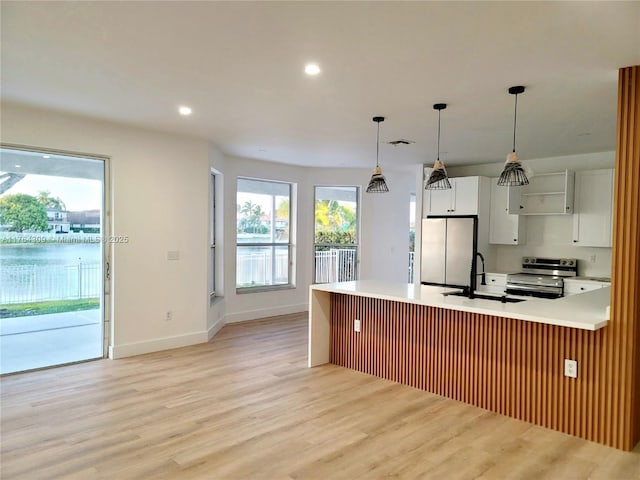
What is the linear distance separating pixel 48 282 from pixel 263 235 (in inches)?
131

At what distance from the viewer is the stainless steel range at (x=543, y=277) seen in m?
5.55

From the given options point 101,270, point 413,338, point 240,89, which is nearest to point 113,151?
point 101,270

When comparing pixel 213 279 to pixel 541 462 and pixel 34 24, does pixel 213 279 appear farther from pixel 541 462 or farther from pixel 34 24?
pixel 541 462

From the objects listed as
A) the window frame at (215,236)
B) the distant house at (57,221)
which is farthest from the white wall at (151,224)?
the window frame at (215,236)

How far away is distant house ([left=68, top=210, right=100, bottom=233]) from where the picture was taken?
4.46 meters

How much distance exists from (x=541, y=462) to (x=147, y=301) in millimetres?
4118

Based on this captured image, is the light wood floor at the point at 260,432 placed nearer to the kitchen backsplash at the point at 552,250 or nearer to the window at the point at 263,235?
the window at the point at 263,235

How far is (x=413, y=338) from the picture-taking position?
3975mm

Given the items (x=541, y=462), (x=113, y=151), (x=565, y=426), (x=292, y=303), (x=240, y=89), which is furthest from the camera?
(x=292, y=303)

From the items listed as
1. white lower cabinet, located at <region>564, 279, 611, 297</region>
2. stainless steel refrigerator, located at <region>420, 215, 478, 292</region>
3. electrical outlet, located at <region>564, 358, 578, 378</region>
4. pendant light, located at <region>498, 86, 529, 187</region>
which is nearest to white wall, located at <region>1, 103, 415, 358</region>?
stainless steel refrigerator, located at <region>420, 215, 478, 292</region>

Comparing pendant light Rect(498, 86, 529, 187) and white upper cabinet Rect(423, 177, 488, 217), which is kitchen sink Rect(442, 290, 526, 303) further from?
white upper cabinet Rect(423, 177, 488, 217)

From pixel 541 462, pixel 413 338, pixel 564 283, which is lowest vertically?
pixel 541 462

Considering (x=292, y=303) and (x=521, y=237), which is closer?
(x=521, y=237)

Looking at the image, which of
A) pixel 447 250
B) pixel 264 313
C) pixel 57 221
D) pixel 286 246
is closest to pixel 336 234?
pixel 286 246
